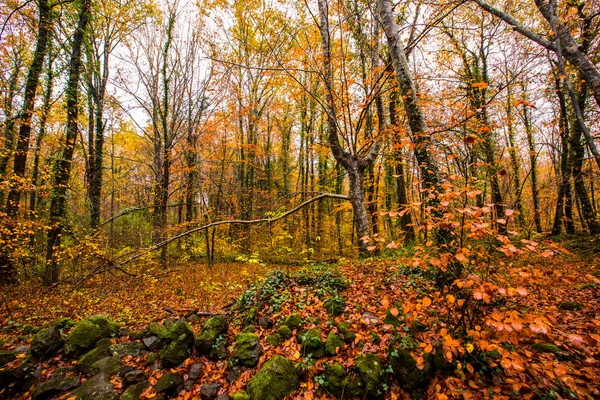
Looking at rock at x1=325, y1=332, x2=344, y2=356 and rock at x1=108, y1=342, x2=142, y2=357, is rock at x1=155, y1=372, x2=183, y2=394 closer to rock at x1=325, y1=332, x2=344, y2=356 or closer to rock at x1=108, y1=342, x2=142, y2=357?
rock at x1=108, y1=342, x2=142, y2=357

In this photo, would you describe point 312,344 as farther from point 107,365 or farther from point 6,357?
point 6,357

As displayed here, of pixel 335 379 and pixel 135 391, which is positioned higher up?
pixel 335 379

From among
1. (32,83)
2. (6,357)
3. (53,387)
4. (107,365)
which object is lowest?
(53,387)

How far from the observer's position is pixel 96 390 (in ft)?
11.4

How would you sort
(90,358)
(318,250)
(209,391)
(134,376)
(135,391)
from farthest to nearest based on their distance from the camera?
(318,250) → (90,358) → (134,376) → (135,391) → (209,391)

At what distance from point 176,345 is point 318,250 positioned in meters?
10.0

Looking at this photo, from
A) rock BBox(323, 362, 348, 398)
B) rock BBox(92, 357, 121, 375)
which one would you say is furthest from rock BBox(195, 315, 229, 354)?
rock BBox(323, 362, 348, 398)

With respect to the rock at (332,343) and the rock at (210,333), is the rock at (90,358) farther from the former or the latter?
the rock at (332,343)

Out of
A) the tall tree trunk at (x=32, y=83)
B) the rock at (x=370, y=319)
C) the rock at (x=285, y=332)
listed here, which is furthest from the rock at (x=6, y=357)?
the rock at (x=370, y=319)

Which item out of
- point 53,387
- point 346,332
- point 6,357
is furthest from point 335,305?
point 6,357

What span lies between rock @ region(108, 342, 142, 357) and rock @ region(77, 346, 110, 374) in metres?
0.11

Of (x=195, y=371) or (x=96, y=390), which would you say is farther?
(x=195, y=371)

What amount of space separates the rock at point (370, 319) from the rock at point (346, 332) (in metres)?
0.30

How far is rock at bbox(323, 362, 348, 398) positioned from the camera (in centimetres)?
294
